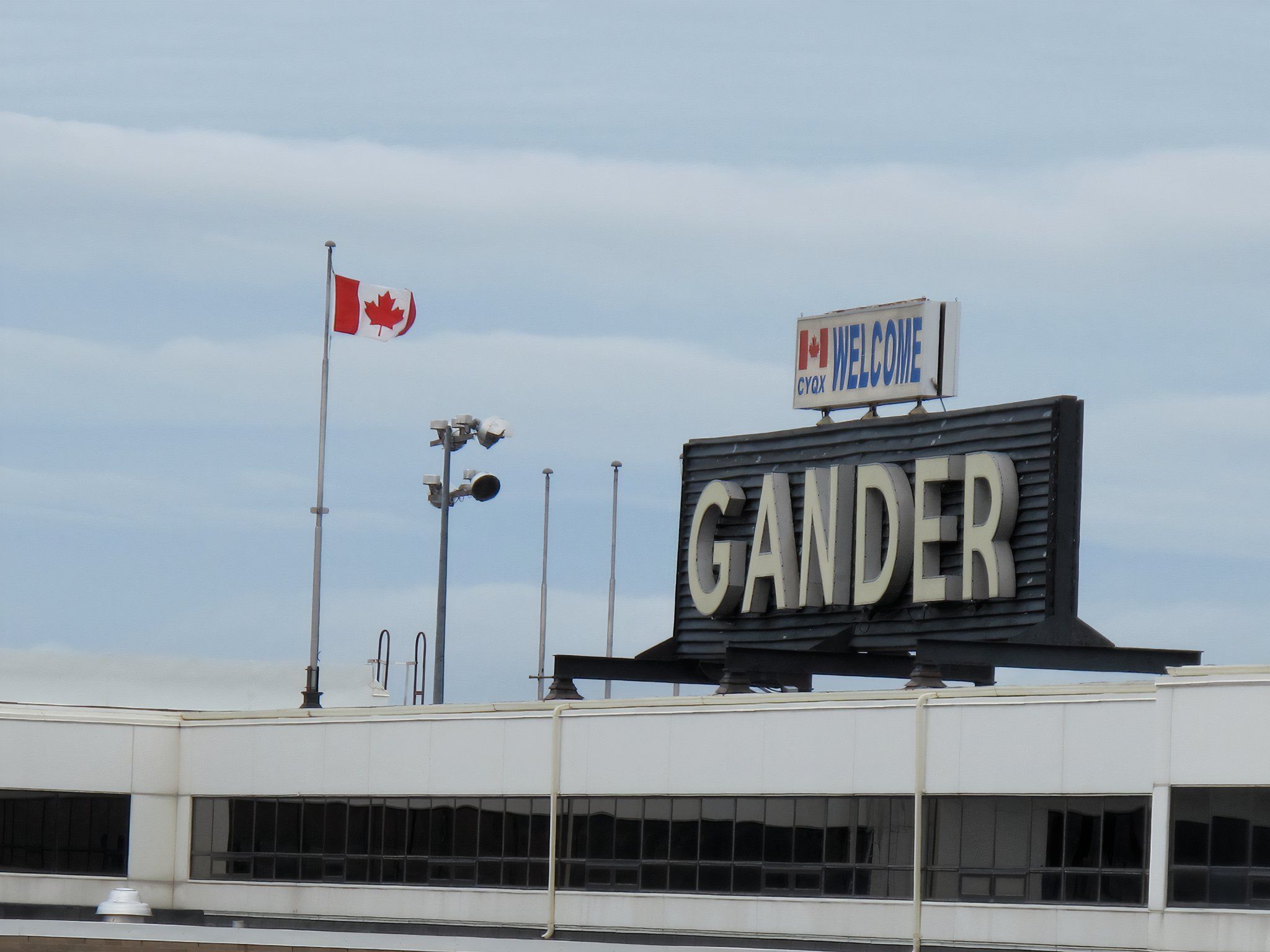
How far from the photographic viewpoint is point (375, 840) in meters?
41.1

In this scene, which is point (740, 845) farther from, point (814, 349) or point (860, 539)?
point (814, 349)

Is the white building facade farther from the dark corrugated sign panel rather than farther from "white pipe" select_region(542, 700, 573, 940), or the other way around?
the dark corrugated sign panel

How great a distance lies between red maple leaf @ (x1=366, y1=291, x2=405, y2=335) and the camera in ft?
170

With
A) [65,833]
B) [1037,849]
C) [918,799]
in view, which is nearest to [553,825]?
[918,799]

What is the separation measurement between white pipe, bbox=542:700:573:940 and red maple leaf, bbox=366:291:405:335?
16.7m

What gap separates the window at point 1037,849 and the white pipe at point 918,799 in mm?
187

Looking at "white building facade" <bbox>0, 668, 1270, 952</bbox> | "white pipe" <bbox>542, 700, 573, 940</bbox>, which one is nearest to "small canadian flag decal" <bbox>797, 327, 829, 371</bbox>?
"white building facade" <bbox>0, 668, 1270, 952</bbox>

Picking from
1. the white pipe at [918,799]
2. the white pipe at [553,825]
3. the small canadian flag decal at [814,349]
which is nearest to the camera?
the white pipe at [918,799]

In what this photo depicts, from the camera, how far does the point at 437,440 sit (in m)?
47.7

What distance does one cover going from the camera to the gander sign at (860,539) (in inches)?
1412

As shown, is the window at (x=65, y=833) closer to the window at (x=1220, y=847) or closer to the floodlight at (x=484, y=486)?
the floodlight at (x=484, y=486)

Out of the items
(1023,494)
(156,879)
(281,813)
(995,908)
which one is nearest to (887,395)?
(1023,494)

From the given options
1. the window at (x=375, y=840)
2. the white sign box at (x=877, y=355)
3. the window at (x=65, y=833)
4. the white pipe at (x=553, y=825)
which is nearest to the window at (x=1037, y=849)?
the white pipe at (x=553, y=825)

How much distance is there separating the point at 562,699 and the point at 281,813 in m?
7.14
